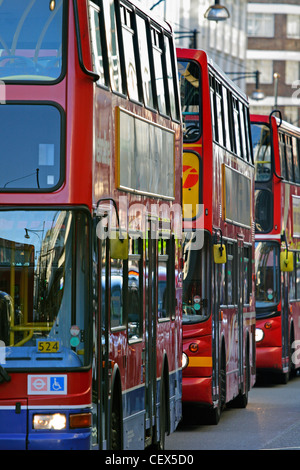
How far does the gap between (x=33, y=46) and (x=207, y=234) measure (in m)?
7.50

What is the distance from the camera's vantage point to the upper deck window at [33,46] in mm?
10117

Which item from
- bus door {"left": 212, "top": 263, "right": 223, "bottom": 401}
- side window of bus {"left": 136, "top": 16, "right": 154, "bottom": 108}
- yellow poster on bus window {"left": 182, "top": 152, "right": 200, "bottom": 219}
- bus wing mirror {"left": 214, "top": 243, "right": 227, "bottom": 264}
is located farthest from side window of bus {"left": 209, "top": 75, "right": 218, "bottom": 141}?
side window of bus {"left": 136, "top": 16, "right": 154, "bottom": 108}

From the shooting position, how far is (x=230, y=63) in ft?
240

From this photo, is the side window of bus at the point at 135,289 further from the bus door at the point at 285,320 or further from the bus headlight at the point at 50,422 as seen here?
the bus door at the point at 285,320

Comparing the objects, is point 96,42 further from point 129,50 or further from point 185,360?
point 185,360

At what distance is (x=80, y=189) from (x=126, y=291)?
1.93 metres

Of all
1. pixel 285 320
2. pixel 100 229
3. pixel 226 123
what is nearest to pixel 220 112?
pixel 226 123

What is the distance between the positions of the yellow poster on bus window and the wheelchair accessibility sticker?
7616 millimetres

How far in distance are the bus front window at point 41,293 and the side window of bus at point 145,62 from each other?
3258 millimetres

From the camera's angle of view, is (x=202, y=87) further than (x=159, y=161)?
Yes

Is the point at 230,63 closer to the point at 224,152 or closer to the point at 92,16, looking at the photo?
the point at 224,152

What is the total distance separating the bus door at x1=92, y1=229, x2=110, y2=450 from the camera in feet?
33.2

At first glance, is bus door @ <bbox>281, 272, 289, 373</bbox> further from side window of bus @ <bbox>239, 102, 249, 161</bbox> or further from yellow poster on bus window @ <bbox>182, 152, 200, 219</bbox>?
yellow poster on bus window @ <bbox>182, 152, 200, 219</bbox>

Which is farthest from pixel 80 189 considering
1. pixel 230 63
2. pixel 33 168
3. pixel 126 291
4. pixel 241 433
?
pixel 230 63
